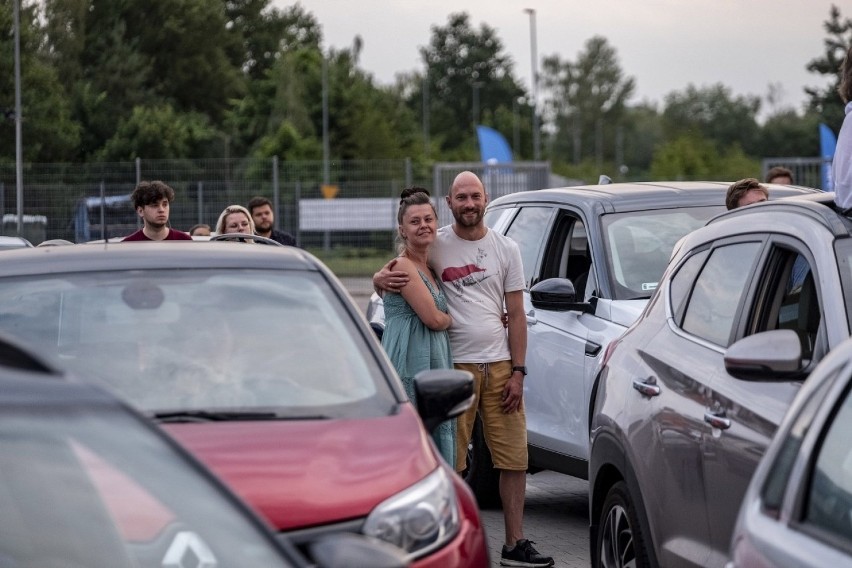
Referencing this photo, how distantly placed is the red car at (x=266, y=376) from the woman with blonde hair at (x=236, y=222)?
562 cm

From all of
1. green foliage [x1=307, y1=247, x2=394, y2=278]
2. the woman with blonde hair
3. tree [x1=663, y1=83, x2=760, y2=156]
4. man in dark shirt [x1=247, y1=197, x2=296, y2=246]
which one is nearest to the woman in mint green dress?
the woman with blonde hair

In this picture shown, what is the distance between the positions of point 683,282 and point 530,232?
3762 mm

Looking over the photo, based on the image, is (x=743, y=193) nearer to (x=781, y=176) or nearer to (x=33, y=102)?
(x=781, y=176)

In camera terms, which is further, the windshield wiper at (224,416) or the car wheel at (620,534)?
the car wheel at (620,534)

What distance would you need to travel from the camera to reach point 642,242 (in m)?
8.91

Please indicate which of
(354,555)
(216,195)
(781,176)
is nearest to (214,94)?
(216,195)

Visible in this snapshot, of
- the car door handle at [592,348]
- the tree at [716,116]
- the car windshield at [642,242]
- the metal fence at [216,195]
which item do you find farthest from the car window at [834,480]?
the tree at [716,116]

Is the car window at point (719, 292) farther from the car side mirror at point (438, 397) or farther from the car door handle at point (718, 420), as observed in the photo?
the car side mirror at point (438, 397)

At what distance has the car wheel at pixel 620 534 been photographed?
18.8 feet

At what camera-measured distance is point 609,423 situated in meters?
6.09

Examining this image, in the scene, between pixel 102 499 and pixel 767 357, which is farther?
pixel 767 357

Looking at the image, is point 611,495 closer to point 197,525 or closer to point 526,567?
point 526,567

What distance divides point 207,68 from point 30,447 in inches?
2776

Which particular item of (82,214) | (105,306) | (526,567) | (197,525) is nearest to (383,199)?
(82,214)
